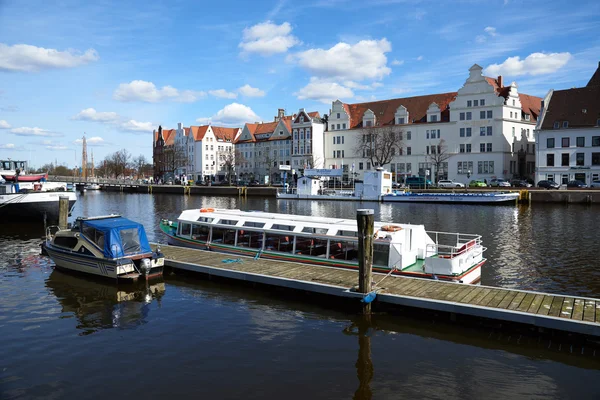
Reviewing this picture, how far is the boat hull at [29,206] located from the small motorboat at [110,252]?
24.4 meters

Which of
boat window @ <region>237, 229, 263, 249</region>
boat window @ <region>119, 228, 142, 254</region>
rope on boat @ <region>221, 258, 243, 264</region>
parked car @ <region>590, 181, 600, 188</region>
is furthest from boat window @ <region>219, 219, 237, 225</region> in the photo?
parked car @ <region>590, 181, 600, 188</region>

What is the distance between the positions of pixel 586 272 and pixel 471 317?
12.0 metres

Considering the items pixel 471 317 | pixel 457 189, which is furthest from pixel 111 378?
pixel 457 189

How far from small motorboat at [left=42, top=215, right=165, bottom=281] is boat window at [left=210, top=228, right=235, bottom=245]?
4153 mm

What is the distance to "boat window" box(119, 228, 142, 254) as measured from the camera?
866 inches

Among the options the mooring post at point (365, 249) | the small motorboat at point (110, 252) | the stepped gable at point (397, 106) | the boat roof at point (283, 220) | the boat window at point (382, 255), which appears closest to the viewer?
the mooring post at point (365, 249)

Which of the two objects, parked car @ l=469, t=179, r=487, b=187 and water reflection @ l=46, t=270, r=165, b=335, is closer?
water reflection @ l=46, t=270, r=165, b=335

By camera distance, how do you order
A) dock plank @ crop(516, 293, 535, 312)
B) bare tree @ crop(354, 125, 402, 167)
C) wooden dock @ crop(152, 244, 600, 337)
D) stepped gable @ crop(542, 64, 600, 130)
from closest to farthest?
wooden dock @ crop(152, 244, 600, 337), dock plank @ crop(516, 293, 535, 312), stepped gable @ crop(542, 64, 600, 130), bare tree @ crop(354, 125, 402, 167)

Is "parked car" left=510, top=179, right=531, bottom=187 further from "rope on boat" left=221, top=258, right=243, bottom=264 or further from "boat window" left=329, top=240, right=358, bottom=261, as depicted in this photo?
"rope on boat" left=221, top=258, right=243, bottom=264

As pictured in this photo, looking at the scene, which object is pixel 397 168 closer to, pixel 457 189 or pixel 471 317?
pixel 457 189

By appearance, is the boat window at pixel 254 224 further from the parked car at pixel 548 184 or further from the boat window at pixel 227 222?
the parked car at pixel 548 184

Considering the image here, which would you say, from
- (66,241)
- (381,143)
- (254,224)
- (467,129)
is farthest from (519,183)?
(66,241)

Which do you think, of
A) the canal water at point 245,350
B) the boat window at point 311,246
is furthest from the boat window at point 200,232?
the boat window at point 311,246

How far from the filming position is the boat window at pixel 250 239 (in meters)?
24.4
